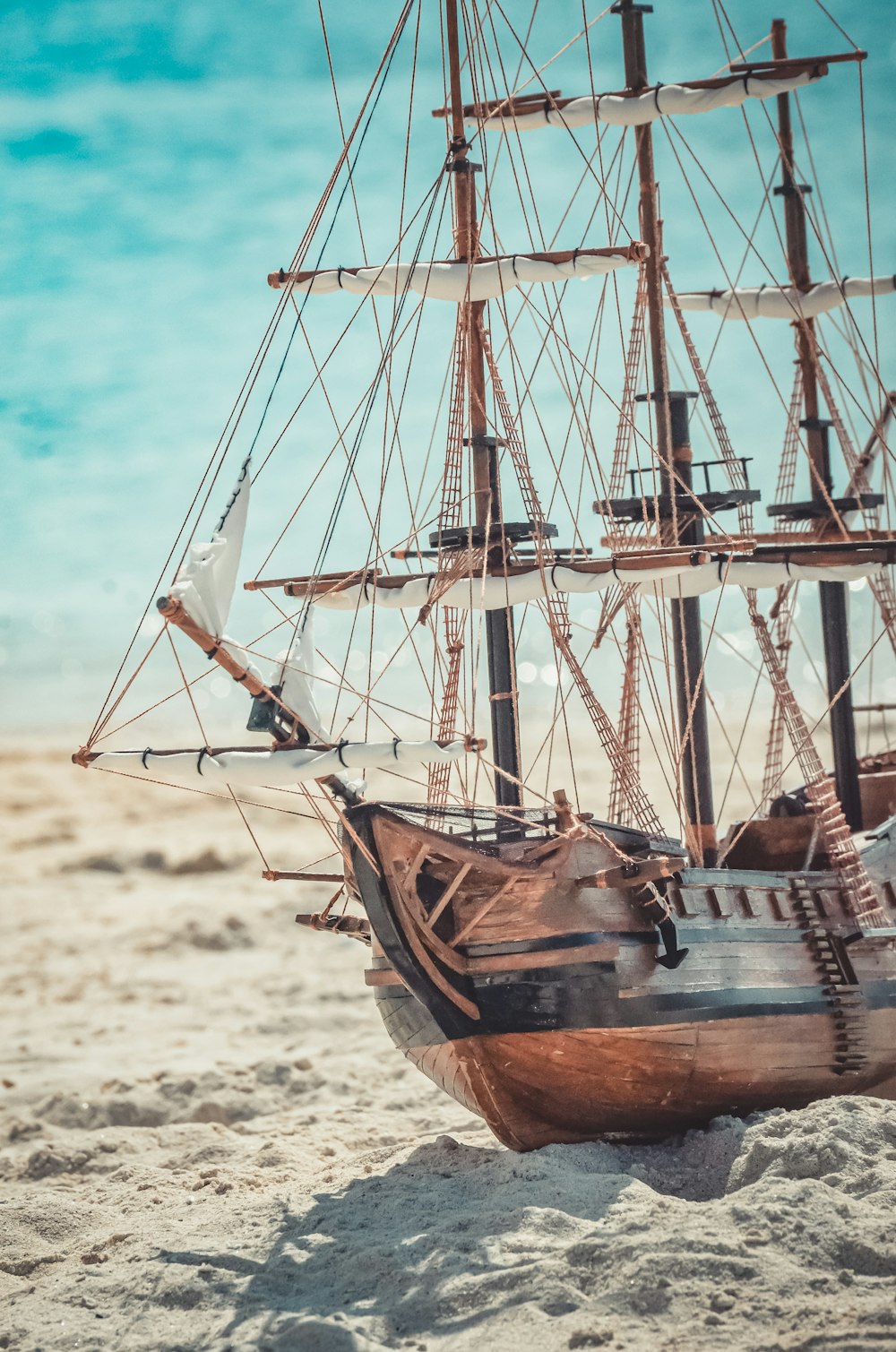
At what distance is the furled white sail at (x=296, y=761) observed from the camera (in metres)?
8.90

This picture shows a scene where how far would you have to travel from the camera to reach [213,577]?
9.00 m

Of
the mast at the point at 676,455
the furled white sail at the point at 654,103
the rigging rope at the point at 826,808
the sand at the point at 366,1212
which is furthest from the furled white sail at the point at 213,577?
the furled white sail at the point at 654,103

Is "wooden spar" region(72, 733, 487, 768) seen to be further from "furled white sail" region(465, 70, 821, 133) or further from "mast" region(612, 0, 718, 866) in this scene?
"furled white sail" region(465, 70, 821, 133)

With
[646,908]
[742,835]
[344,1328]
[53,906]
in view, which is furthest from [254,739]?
[344,1328]

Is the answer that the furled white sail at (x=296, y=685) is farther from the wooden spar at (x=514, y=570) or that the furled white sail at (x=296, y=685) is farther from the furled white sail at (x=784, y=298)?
the furled white sail at (x=784, y=298)

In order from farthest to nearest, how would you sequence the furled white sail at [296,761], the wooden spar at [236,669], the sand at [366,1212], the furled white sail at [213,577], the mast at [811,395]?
1. the mast at [811,395]
2. the furled white sail at [296,761]
3. the furled white sail at [213,577]
4. the wooden spar at [236,669]
5. the sand at [366,1212]

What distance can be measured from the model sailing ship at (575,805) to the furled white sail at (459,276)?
28 mm

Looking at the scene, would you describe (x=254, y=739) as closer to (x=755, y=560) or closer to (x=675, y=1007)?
(x=755, y=560)

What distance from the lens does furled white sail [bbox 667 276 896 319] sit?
16.2 m

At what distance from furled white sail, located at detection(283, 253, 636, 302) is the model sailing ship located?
0.09 ft

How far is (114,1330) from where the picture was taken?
7.62 meters

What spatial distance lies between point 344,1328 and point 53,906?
17.1 meters

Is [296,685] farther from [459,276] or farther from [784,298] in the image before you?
[784,298]

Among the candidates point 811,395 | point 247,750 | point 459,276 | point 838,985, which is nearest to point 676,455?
point 459,276
